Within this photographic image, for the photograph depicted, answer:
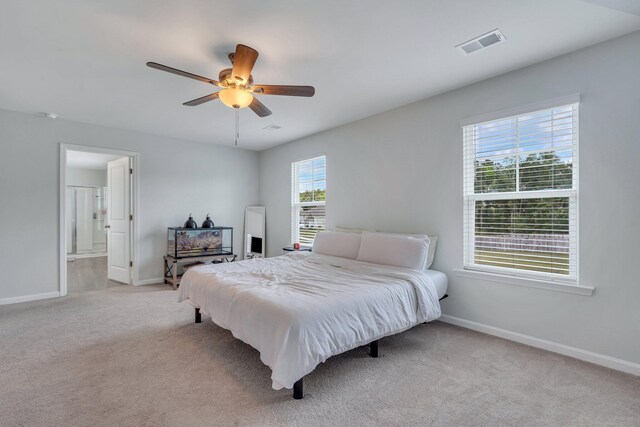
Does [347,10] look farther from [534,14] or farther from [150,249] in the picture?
[150,249]

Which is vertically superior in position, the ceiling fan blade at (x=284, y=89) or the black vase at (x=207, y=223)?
the ceiling fan blade at (x=284, y=89)

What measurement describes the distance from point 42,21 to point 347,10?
214 cm

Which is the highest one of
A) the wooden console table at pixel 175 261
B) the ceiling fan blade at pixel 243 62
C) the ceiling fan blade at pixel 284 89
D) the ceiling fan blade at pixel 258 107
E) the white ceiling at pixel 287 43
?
the white ceiling at pixel 287 43

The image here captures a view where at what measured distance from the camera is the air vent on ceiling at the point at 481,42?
91.0 inches

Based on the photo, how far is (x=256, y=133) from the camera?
5109mm

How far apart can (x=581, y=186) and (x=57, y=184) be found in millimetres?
6253

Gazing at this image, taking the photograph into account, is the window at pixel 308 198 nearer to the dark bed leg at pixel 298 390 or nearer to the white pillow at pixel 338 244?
the white pillow at pixel 338 244

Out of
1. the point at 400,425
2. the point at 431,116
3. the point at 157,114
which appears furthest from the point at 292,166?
the point at 400,425

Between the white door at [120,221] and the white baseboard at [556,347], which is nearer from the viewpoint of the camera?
the white baseboard at [556,347]

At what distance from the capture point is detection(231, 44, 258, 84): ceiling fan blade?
7.11 ft

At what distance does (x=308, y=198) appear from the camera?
5.41 m

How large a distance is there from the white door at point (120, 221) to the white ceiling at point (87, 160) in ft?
2.69

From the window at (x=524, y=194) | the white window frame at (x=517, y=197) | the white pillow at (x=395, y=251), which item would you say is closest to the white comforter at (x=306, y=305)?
the white pillow at (x=395, y=251)

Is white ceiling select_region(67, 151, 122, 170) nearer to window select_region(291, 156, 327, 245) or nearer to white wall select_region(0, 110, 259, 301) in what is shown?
white wall select_region(0, 110, 259, 301)
